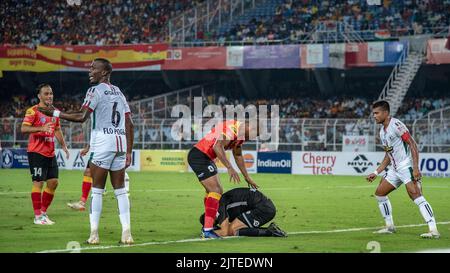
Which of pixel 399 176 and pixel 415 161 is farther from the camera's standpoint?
pixel 399 176

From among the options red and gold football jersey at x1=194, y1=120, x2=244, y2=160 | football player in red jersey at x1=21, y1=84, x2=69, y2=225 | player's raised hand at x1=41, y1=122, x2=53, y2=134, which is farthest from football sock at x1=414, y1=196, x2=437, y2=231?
football player in red jersey at x1=21, y1=84, x2=69, y2=225

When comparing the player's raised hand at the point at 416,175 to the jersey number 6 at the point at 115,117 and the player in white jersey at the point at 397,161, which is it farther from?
the jersey number 6 at the point at 115,117

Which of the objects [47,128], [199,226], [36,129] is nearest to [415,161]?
[199,226]

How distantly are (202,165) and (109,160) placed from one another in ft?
Answer: 7.10

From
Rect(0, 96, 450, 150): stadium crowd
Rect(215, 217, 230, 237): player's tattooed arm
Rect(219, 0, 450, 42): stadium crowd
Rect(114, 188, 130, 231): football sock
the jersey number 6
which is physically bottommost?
Rect(215, 217, 230, 237): player's tattooed arm

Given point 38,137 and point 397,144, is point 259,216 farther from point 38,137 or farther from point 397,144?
point 38,137

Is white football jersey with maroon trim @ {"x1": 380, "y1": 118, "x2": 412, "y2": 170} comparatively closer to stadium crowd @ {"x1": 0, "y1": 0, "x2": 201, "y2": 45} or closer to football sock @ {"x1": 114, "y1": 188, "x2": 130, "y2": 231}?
football sock @ {"x1": 114, "y1": 188, "x2": 130, "y2": 231}

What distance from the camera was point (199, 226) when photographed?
662 inches

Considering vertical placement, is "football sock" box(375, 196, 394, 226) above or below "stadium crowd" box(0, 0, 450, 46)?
below

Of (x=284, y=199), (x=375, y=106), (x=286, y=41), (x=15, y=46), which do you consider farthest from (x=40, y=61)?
(x=375, y=106)

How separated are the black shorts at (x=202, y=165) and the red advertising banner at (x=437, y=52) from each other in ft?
110

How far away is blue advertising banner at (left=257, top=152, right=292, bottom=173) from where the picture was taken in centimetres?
4169

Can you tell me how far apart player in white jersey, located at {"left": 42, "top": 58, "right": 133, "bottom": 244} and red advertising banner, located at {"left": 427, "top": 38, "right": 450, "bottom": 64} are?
116 feet

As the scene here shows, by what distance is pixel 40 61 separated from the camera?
56531 millimetres
